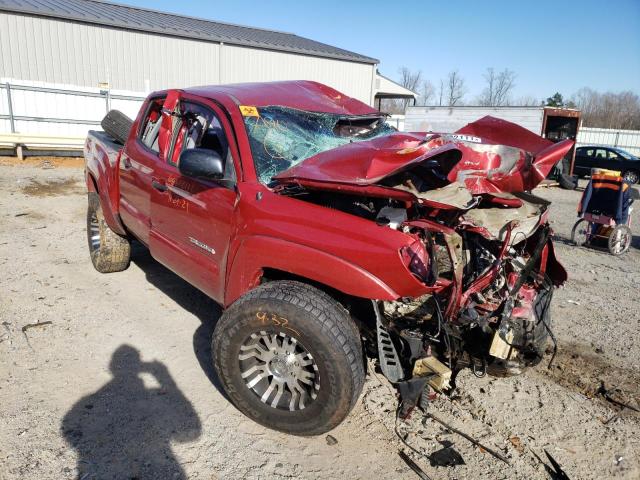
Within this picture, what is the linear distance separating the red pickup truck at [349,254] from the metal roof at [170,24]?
1835cm

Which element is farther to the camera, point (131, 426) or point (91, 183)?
point (91, 183)

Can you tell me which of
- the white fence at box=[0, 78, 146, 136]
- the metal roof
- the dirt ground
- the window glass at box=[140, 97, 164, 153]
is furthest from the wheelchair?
the metal roof

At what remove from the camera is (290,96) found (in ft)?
12.6

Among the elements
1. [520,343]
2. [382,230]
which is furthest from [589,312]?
[382,230]

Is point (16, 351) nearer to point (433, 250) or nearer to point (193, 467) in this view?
point (193, 467)

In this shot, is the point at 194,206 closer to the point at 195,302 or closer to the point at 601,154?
the point at 195,302

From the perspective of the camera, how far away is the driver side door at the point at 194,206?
3.15 meters

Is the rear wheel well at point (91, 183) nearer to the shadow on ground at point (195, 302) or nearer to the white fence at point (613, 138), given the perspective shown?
the shadow on ground at point (195, 302)

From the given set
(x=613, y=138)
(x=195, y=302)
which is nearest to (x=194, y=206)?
(x=195, y=302)

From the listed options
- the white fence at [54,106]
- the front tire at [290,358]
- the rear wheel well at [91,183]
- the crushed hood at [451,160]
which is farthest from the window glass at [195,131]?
the white fence at [54,106]

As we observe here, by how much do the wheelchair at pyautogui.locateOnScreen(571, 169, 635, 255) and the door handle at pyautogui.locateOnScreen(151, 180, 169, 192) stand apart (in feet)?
22.7

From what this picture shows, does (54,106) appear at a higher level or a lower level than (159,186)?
higher

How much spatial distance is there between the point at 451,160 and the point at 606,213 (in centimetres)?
634

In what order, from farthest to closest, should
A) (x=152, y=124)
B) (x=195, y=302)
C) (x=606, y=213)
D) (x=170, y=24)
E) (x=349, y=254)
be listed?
(x=170, y=24) → (x=606, y=213) → (x=195, y=302) → (x=152, y=124) → (x=349, y=254)
